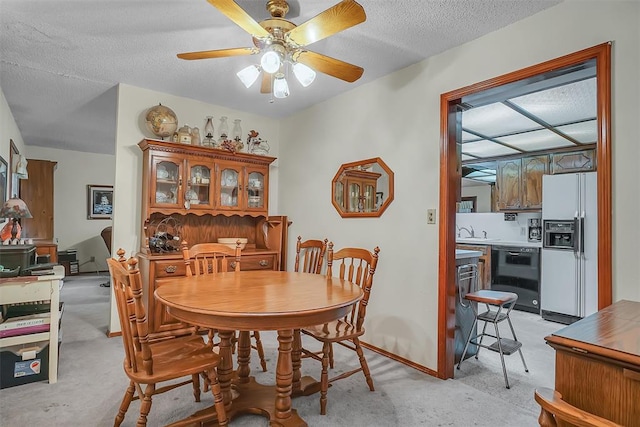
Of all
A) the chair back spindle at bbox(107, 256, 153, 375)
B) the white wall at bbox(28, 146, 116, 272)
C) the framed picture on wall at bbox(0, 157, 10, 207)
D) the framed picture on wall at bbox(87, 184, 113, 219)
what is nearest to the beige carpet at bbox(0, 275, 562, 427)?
the chair back spindle at bbox(107, 256, 153, 375)

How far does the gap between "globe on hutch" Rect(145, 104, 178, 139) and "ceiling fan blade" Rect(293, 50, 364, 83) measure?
1809 millimetres

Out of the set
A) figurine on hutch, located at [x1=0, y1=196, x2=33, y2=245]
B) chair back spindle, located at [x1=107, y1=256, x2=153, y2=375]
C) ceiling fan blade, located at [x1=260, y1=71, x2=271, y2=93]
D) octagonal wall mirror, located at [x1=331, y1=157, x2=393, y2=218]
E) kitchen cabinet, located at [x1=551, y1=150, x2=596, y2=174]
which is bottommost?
chair back spindle, located at [x1=107, y1=256, x2=153, y2=375]

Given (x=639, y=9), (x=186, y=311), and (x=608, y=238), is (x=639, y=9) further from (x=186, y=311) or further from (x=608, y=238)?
(x=186, y=311)

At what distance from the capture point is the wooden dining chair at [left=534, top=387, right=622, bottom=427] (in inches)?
25.7

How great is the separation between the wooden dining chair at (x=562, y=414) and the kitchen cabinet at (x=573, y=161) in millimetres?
4686

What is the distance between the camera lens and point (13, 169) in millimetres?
4395

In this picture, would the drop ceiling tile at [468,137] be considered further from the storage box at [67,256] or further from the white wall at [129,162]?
the storage box at [67,256]

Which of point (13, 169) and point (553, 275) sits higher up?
point (13, 169)

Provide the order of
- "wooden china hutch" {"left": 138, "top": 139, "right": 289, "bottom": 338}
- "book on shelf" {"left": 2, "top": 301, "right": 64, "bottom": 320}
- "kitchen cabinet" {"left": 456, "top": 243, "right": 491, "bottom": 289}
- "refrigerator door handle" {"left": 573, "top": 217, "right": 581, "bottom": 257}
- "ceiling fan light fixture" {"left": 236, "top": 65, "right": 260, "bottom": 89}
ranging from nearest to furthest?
1. "ceiling fan light fixture" {"left": 236, "top": 65, "right": 260, "bottom": 89}
2. "book on shelf" {"left": 2, "top": 301, "right": 64, "bottom": 320}
3. "wooden china hutch" {"left": 138, "top": 139, "right": 289, "bottom": 338}
4. "refrigerator door handle" {"left": 573, "top": 217, "right": 581, "bottom": 257}
5. "kitchen cabinet" {"left": 456, "top": 243, "right": 491, "bottom": 289}

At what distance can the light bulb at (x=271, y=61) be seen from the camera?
174 cm

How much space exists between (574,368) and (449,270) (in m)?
1.58

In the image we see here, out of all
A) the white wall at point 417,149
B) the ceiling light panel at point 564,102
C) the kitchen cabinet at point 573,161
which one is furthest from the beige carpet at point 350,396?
the kitchen cabinet at point 573,161

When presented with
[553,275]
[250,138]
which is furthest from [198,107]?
[553,275]

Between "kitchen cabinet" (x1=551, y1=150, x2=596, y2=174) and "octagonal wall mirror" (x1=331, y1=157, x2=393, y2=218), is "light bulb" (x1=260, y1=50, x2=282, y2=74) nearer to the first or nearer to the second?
"octagonal wall mirror" (x1=331, y1=157, x2=393, y2=218)
